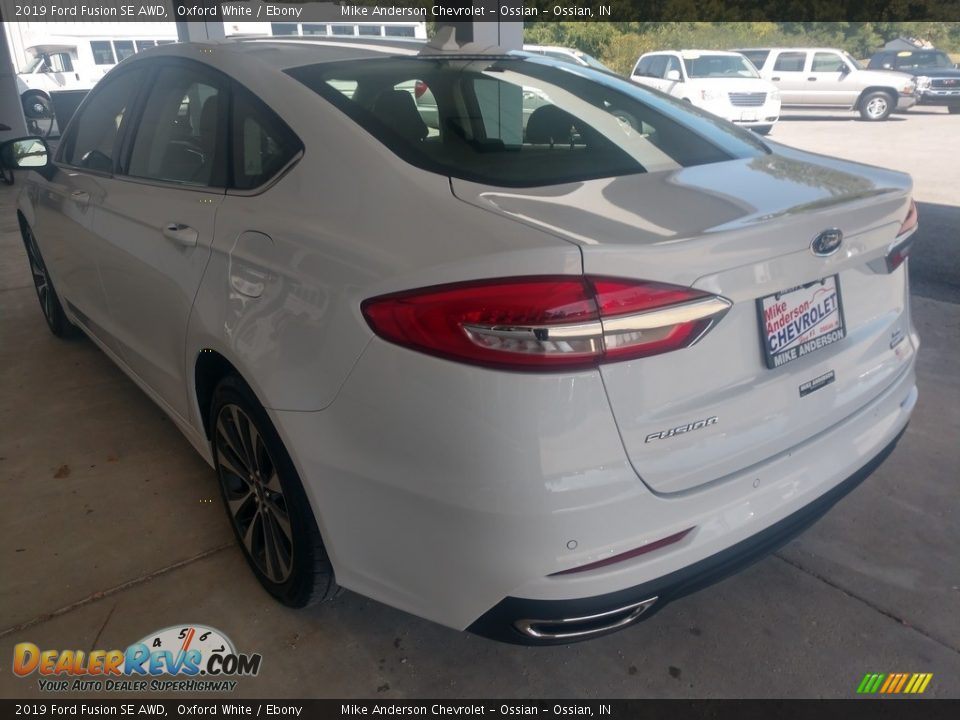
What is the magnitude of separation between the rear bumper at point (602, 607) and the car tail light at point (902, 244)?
731 millimetres

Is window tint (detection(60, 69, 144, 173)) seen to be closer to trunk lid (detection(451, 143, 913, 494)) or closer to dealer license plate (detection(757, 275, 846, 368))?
trunk lid (detection(451, 143, 913, 494))

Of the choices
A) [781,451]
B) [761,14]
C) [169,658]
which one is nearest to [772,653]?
[781,451]

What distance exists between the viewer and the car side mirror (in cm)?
367

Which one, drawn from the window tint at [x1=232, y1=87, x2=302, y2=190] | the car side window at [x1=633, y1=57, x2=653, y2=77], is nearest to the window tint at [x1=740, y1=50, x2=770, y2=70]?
the car side window at [x1=633, y1=57, x2=653, y2=77]

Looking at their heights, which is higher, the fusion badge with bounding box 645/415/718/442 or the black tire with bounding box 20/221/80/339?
the fusion badge with bounding box 645/415/718/442

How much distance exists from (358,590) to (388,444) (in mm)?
460

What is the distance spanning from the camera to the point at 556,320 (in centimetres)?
142

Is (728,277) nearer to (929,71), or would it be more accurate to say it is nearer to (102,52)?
(929,71)

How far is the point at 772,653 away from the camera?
6.89 ft

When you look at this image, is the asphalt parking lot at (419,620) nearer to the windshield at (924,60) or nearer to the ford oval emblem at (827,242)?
the ford oval emblem at (827,242)

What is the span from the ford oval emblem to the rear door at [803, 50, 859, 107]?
18.2m

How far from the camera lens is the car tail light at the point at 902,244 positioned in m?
1.96
